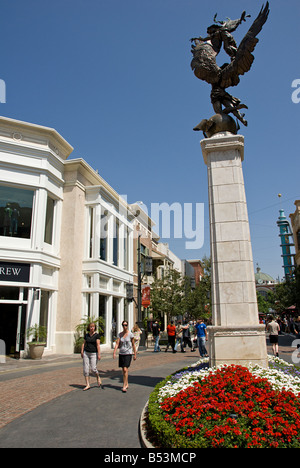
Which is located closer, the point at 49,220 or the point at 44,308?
the point at 44,308

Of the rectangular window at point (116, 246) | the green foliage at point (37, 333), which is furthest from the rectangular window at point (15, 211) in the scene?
the rectangular window at point (116, 246)

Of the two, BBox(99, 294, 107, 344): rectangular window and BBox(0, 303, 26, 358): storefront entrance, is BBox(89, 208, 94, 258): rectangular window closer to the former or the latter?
BBox(99, 294, 107, 344): rectangular window

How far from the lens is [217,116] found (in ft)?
30.2

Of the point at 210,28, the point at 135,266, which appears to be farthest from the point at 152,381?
the point at 135,266

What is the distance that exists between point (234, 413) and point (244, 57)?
8141 millimetres

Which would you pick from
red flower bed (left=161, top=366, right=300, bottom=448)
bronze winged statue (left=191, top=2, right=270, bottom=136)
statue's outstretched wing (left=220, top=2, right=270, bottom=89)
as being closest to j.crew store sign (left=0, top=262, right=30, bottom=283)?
bronze winged statue (left=191, top=2, right=270, bottom=136)

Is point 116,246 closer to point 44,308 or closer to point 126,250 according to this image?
point 126,250

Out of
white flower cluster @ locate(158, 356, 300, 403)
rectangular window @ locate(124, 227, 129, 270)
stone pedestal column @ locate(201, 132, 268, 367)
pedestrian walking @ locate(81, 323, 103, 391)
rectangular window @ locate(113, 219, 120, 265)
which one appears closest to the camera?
white flower cluster @ locate(158, 356, 300, 403)

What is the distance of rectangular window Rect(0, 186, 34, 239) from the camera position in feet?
57.2

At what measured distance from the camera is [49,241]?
766 inches

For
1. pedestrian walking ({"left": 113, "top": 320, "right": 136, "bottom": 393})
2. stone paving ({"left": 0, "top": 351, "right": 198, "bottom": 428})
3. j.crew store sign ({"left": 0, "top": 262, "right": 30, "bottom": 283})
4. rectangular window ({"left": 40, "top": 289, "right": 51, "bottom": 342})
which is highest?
j.crew store sign ({"left": 0, "top": 262, "right": 30, "bottom": 283})

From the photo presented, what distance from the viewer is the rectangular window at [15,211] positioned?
17422 millimetres

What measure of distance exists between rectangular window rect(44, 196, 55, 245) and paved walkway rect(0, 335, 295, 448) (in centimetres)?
895

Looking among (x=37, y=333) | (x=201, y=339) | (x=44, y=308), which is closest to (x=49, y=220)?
(x=44, y=308)
